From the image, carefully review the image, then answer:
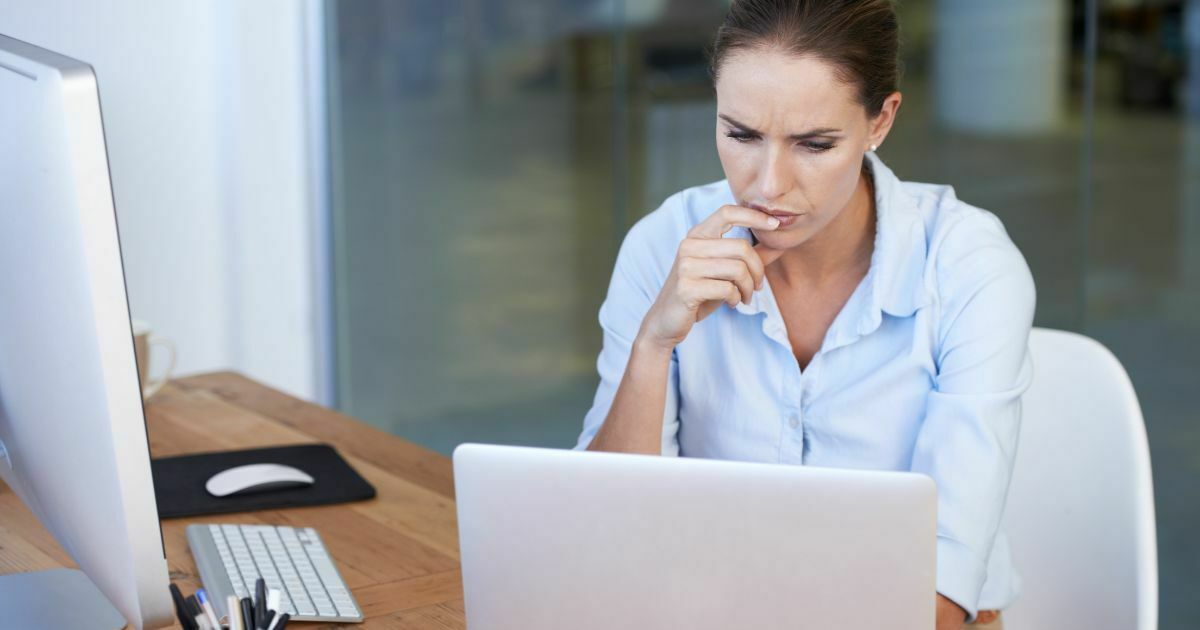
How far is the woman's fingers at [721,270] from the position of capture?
143 cm

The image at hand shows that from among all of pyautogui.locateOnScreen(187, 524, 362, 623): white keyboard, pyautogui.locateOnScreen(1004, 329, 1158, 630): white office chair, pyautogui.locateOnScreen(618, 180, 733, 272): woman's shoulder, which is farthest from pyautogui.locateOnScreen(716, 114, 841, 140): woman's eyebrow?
pyautogui.locateOnScreen(187, 524, 362, 623): white keyboard

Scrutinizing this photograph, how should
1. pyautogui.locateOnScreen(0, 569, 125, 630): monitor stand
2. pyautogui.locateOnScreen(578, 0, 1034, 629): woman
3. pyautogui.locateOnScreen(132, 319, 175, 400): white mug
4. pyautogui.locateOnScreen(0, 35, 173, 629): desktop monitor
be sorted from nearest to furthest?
1. pyautogui.locateOnScreen(0, 35, 173, 629): desktop monitor
2. pyautogui.locateOnScreen(0, 569, 125, 630): monitor stand
3. pyautogui.locateOnScreen(578, 0, 1034, 629): woman
4. pyautogui.locateOnScreen(132, 319, 175, 400): white mug

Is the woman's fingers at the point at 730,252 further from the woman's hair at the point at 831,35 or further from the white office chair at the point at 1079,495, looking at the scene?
the white office chair at the point at 1079,495

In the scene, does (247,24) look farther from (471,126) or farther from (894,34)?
(894,34)

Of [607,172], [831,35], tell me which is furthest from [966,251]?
[607,172]

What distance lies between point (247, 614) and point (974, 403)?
77cm

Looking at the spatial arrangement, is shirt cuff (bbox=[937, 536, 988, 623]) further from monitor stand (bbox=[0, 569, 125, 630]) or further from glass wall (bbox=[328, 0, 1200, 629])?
glass wall (bbox=[328, 0, 1200, 629])

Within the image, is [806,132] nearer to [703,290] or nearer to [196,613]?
[703,290]

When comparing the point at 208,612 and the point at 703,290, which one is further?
the point at 703,290

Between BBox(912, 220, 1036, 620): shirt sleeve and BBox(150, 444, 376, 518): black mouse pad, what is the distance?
700 mm

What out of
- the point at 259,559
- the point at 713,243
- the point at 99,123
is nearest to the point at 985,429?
the point at 713,243

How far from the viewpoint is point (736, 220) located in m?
1.46

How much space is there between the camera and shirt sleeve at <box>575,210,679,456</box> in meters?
1.63

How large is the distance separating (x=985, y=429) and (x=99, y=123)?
927 mm
